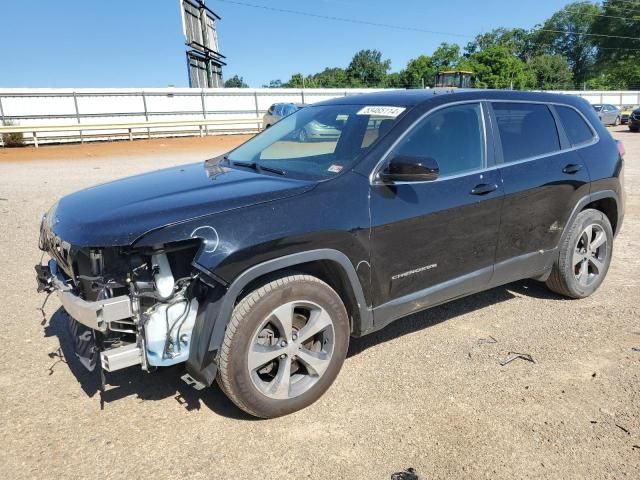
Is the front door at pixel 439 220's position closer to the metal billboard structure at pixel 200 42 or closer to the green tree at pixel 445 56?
the metal billboard structure at pixel 200 42

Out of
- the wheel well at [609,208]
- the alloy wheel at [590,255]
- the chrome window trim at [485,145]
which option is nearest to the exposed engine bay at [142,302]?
the chrome window trim at [485,145]

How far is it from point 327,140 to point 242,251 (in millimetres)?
1507

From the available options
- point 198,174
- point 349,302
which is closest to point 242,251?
point 349,302

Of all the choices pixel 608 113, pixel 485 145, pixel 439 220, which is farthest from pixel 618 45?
pixel 439 220

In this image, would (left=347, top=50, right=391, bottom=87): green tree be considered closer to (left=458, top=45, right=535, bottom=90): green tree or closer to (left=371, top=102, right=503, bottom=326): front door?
(left=458, top=45, right=535, bottom=90): green tree

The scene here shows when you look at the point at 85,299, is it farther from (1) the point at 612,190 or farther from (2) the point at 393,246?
(1) the point at 612,190

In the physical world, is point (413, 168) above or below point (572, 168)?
above

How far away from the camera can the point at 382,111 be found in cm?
359

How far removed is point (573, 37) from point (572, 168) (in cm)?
11541

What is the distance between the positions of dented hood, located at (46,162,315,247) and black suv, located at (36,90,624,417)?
0.05 ft

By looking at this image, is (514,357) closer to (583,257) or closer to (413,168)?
(583,257)

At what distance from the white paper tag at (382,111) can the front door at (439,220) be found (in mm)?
179

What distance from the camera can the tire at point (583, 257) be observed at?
4391 millimetres

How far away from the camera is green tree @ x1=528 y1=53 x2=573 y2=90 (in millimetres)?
86688
